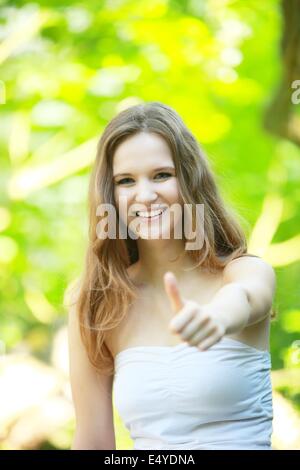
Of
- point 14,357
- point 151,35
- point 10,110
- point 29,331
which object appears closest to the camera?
point 151,35

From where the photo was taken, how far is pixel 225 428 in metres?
0.98

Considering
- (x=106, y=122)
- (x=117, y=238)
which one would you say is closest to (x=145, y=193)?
(x=117, y=238)

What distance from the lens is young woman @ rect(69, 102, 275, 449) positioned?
3.23ft

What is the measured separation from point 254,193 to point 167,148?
4.30ft

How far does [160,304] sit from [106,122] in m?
1.27

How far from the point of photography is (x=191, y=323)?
2.40ft

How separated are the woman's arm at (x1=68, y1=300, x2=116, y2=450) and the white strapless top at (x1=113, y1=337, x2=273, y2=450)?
0.28 feet

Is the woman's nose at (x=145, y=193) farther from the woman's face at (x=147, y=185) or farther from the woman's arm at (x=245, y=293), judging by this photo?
the woman's arm at (x=245, y=293)

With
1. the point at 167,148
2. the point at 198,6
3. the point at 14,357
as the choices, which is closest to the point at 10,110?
the point at 198,6

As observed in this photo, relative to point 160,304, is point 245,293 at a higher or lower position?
lower

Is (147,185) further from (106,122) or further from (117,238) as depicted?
(106,122)

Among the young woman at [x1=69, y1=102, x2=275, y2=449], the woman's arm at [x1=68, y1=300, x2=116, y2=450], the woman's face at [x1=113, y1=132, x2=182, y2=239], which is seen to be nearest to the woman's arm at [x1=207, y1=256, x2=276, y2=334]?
the young woman at [x1=69, y1=102, x2=275, y2=449]
